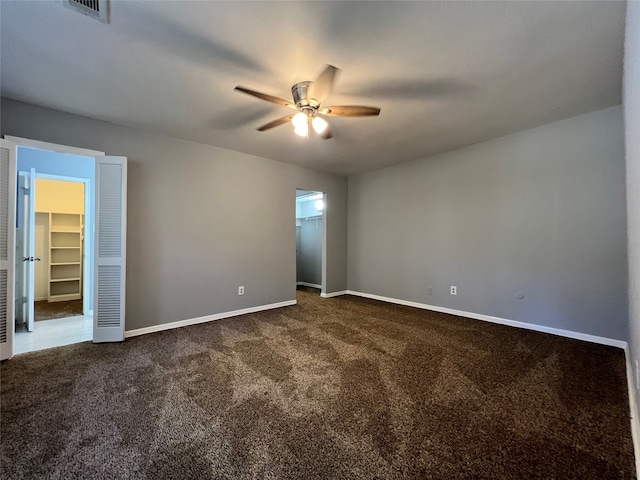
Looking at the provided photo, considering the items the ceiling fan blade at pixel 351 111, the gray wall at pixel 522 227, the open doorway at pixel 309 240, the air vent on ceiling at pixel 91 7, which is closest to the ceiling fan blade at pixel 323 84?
the ceiling fan blade at pixel 351 111

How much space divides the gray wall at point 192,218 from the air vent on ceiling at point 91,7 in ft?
5.95

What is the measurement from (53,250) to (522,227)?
7.73 meters

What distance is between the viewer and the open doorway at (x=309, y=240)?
6488 millimetres

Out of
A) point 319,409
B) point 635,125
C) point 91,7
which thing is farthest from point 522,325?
point 91,7

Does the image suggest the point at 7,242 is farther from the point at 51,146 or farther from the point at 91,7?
the point at 91,7

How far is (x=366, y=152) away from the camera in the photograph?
4164 mm

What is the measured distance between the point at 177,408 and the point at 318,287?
4718 mm

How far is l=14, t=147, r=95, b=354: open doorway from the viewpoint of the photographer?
341 cm

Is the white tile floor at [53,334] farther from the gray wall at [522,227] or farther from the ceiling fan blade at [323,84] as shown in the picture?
the gray wall at [522,227]

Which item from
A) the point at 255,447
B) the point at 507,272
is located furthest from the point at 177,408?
the point at 507,272

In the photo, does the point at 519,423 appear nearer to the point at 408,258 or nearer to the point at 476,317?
the point at 476,317

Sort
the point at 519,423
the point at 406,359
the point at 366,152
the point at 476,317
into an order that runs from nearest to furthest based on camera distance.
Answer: the point at 519,423 < the point at 406,359 < the point at 476,317 < the point at 366,152

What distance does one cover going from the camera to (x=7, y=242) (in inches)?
100

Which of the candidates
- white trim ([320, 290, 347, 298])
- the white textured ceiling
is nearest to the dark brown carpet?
the white textured ceiling
